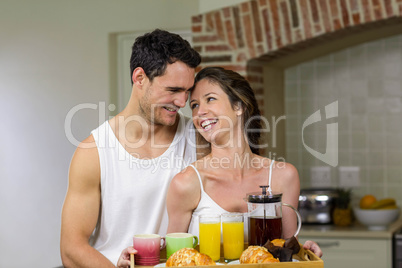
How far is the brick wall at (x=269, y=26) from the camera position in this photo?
328 centimetres

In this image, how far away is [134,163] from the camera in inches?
82.5

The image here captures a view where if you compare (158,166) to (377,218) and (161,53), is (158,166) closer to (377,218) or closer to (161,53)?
(161,53)

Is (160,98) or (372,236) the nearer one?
(160,98)

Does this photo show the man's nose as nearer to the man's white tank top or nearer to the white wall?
the man's white tank top

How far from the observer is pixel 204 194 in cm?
194

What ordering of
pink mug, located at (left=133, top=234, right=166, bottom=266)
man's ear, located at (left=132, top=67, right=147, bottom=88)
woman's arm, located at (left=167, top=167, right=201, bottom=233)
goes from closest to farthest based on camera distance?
1. pink mug, located at (left=133, top=234, right=166, bottom=266)
2. woman's arm, located at (left=167, top=167, right=201, bottom=233)
3. man's ear, located at (left=132, top=67, right=147, bottom=88)

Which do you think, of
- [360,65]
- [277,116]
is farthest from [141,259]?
[360,65]

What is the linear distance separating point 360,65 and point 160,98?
246cm

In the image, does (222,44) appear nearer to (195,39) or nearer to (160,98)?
(195,39)

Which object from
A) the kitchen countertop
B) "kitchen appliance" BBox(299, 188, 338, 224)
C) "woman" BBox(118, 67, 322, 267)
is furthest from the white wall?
"woman" BBox(118, 67, 322, 267)

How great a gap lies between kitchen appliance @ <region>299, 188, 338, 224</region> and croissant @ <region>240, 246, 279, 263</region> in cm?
230

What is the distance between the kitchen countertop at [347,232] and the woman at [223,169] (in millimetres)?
1660

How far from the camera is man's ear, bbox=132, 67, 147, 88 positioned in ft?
6.81

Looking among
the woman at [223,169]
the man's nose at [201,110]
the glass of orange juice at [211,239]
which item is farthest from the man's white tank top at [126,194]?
the glass of orange juice at [211,239]
